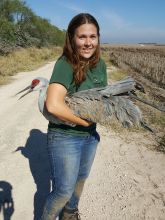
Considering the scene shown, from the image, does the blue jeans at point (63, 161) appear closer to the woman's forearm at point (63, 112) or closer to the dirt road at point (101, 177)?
the woman's forearm at point (63, 112)

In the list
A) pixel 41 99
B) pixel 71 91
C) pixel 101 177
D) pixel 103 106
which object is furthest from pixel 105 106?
pixel 101 177

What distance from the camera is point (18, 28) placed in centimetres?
4497

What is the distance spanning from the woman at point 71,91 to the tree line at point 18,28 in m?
24.9

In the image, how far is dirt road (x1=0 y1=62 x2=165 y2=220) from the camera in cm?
496

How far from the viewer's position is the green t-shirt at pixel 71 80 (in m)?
3.17

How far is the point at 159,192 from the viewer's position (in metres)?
5.55

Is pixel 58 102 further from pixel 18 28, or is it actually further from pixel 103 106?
pixel 18 28

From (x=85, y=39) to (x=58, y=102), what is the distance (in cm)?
64

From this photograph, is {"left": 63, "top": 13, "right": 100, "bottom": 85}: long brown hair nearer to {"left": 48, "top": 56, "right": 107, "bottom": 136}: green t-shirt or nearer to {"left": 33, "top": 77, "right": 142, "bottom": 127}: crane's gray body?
{"left": 48, "top": 56, "right": 107, "bottom": 136}: green t-shirt

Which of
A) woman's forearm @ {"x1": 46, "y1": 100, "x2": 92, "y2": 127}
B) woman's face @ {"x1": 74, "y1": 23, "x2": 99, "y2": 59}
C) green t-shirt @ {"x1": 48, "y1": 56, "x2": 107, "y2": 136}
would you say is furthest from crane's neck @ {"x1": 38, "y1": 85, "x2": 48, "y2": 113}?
woman's face @ {"x1": 74, "y1": 23, "x2": 99, "y2": 59}

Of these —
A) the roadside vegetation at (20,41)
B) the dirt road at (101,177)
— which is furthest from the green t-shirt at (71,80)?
the roadside vegetation at (20,41)

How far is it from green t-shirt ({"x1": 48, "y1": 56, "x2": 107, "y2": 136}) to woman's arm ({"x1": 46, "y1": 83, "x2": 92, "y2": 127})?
0.05 meters

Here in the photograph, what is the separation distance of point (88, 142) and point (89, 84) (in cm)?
58

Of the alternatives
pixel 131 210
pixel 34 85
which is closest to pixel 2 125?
pixel 131 210
